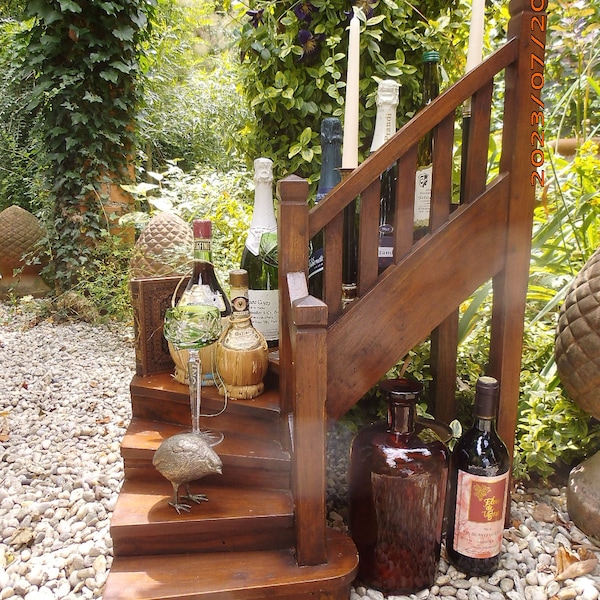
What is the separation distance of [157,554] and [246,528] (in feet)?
0.72

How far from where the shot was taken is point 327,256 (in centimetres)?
118

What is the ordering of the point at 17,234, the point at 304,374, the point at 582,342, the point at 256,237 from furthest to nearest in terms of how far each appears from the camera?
the point at 17,234 → the point at 256,237 → the point at 582,342 → the point at 304,374

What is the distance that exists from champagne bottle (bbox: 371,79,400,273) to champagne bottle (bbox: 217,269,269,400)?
0.40 m

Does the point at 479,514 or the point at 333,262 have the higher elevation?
the point at 333,262

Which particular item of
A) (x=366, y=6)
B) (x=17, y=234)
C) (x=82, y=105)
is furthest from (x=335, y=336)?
(x=17, y=234)

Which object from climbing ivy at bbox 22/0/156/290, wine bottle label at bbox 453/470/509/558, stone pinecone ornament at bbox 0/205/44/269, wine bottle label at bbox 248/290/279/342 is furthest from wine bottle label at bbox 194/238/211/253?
stone pinecone ornament at bbox 0/205/44/269

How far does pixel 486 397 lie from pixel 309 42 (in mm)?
1270

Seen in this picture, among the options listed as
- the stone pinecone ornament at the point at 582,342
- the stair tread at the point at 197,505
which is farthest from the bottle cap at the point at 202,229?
the stone pinecone ornament at the point at 582,342

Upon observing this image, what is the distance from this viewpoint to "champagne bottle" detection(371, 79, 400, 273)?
140 centimetres

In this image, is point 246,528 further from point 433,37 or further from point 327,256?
point 433,37

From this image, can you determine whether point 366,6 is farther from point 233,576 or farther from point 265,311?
point 233,576

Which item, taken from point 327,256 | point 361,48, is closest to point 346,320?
point 327,256

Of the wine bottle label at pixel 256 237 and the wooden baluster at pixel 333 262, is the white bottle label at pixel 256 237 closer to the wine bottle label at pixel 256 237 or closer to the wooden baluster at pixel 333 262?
the wine bottle label at pixel 256 237

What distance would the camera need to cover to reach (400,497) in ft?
3.93
